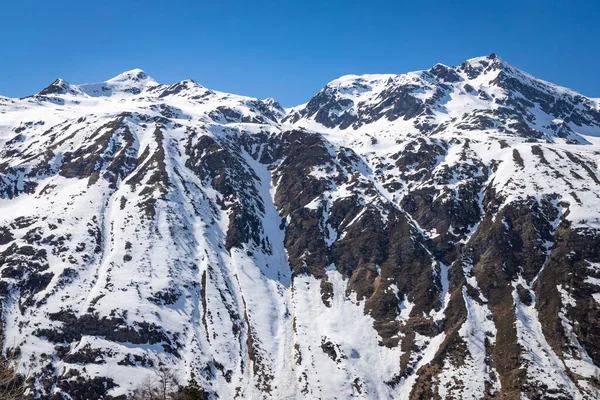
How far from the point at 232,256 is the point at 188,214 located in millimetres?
21712

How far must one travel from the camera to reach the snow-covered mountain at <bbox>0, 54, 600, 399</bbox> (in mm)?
85688

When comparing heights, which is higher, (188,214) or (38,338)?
(188,214)

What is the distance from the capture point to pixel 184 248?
118 metres

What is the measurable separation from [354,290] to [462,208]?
1800 inches

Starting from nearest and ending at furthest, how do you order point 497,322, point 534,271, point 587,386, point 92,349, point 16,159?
point 587,386, point 92,349, point 497,322, point 534,271, point 16,159

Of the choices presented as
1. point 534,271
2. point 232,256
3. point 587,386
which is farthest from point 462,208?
point 232,256

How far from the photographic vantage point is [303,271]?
405 ft

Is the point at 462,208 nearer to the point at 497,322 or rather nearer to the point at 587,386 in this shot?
the point at 497,322

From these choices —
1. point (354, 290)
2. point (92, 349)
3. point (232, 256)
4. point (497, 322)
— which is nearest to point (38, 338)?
point (92, 349)

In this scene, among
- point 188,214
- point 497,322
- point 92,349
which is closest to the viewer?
point 92,349

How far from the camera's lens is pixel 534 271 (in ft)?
342

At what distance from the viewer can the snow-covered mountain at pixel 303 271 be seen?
85.7 m

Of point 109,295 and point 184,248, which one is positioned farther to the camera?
point 184,248

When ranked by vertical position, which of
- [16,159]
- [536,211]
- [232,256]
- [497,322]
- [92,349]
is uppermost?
[16,159]
